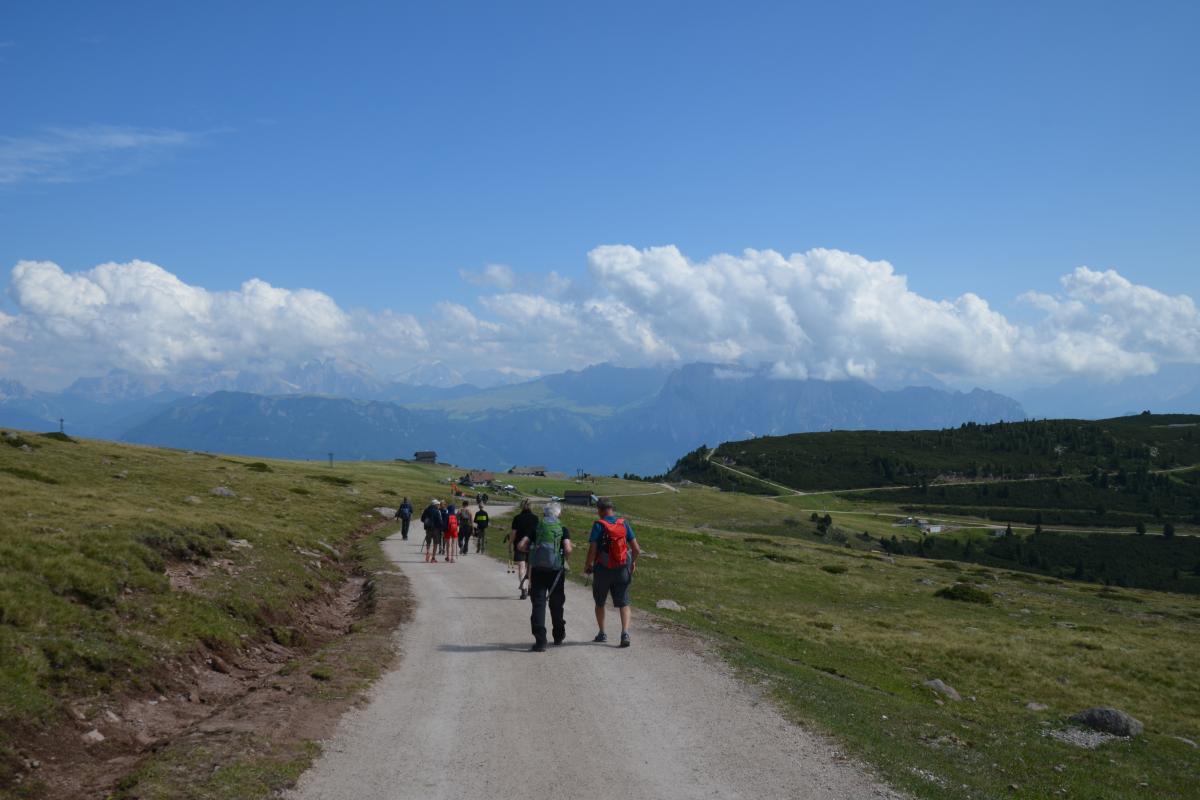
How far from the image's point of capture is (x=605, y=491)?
183 m

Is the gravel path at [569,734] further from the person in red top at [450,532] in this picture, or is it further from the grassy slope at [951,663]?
the person in red top at [450,532]

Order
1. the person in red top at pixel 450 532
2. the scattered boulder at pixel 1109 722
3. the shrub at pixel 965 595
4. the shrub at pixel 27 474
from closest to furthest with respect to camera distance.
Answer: the scattered boulder at pixel 1109 722, the person in red top at pixel 450 532, the shrub at pixel 27 474, the shrub at pixel 965 595

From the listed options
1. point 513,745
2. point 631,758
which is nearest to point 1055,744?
point 631,758

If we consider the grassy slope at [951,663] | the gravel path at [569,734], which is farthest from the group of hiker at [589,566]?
the grassy slope at [951,663]

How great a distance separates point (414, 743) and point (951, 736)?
11.2m

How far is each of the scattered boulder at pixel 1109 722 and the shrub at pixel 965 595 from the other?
96.5 ft

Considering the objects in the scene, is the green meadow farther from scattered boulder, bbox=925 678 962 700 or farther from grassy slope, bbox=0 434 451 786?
scattered boulder, bbox=925 678 962 700

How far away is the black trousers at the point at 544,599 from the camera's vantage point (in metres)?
18.5

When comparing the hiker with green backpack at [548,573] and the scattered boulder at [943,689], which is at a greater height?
the hiker with green backpack at [548,573]

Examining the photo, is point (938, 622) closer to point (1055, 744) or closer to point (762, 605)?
point (762, 605)

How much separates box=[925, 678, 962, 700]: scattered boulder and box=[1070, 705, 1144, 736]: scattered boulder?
336cm

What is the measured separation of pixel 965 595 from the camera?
51.1 m

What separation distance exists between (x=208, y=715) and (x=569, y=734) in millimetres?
7010

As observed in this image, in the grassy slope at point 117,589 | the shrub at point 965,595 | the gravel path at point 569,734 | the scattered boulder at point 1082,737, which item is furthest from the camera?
the shrub at point 965,595
